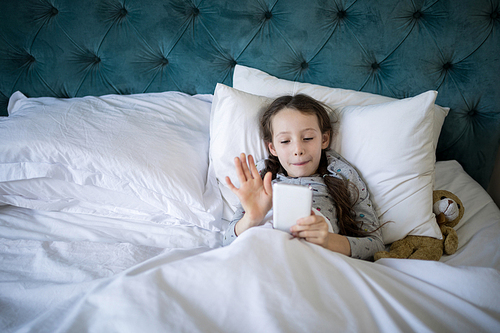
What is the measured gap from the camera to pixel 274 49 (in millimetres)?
1222

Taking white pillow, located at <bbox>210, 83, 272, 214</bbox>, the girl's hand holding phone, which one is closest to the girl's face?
white pillow, located at <bbox>210, 83, 272, 214</bbox>

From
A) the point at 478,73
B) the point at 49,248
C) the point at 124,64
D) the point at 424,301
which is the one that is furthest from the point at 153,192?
the point at 478,73

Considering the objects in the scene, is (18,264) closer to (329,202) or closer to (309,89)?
(329,202)

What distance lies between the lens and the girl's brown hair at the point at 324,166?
2.97ft

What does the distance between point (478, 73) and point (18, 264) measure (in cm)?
167

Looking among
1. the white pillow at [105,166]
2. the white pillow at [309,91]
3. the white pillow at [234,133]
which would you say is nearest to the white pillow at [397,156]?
the white pillow at [309,91]

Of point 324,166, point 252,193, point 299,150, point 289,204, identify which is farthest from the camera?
point 324,166

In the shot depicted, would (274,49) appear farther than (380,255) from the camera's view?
Yes

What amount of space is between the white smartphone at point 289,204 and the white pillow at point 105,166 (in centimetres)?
33

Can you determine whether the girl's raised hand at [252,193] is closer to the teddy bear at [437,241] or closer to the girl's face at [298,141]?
the girl's face at [298,141]

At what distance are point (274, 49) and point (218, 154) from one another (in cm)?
53

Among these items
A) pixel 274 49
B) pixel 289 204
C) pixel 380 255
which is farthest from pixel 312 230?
pixel 274 49

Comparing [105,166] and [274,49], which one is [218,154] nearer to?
[105,166]

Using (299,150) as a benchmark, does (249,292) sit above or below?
below
